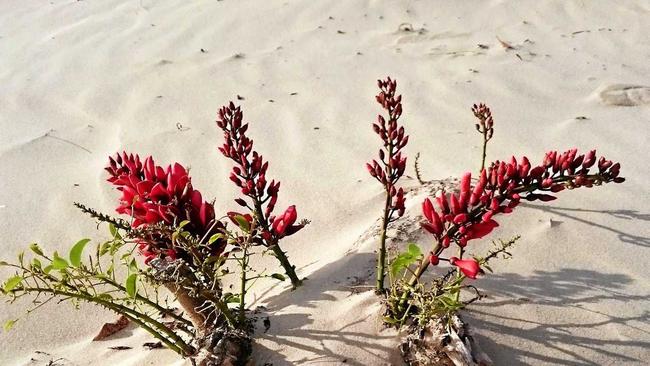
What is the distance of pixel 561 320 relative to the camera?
1.99 meters

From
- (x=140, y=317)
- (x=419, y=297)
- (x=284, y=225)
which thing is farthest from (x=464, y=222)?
(x=140, y=317)

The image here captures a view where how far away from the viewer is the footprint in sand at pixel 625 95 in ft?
13.3

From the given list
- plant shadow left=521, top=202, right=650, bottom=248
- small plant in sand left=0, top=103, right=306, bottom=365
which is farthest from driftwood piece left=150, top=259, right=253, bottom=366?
plant shadow left=521, top=202, right=650, bottom=248

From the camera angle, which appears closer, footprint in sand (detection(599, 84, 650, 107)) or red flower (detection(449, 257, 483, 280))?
red flower (detection(449, 257, 483, 280))

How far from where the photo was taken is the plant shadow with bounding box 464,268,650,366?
1863 millimetres

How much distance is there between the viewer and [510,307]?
6.65 feet

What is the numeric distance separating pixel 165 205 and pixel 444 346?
0.99 meters

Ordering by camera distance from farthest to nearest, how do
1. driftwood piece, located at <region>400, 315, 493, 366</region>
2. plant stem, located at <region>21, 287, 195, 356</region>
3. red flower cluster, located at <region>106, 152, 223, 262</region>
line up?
1. red flower cluster, located at <region>106, 152, 223, 262</region>
2. driftwood piece, located at <region>400, 315, 493, 366</region>
3. plant stem, located at <region>21, 287, 195, 356</region>

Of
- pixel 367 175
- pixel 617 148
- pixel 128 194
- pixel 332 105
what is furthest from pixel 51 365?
pixel 617 148

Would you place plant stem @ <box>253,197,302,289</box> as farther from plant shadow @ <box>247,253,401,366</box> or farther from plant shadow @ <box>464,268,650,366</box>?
plant shadow @ <box>464,268,650,366</box>

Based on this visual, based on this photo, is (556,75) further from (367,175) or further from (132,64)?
(132,64)

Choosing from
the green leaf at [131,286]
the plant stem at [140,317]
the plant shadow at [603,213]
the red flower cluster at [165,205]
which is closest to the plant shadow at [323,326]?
the plant stem at [140,317]

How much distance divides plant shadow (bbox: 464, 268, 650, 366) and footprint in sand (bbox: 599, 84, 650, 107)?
228 cm

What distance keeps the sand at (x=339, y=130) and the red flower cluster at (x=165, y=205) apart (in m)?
0.47
